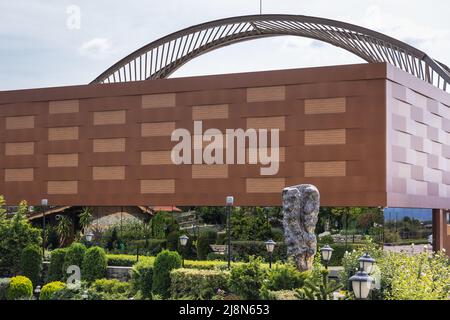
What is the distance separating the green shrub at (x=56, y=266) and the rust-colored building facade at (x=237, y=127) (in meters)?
10.2

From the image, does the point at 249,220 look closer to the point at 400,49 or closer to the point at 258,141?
the point at 258,141

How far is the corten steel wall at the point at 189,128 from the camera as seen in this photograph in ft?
139

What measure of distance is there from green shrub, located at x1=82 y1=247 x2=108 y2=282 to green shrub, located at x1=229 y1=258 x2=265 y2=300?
446 inches

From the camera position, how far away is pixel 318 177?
4288cm

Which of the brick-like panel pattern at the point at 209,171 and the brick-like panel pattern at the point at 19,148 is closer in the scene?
the brick-like panel pattern at the point at 209,171

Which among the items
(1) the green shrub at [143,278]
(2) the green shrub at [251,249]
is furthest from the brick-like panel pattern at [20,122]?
(1) the green shrub at [143,278]

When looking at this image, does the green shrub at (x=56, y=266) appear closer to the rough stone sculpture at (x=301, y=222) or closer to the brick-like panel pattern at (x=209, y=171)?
the brick-like panel pattern at (x=209, y=171)

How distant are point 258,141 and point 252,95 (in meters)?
2.76

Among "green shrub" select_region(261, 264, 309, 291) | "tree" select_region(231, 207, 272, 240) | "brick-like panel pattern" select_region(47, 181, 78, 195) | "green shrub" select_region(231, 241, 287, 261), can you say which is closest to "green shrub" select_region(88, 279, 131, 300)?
"green shrub" select_region(261, 264, 309, 291)

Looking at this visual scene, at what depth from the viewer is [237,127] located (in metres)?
44.9

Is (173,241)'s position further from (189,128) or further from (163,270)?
(163,270)

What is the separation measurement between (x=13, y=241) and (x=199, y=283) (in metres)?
15.7
